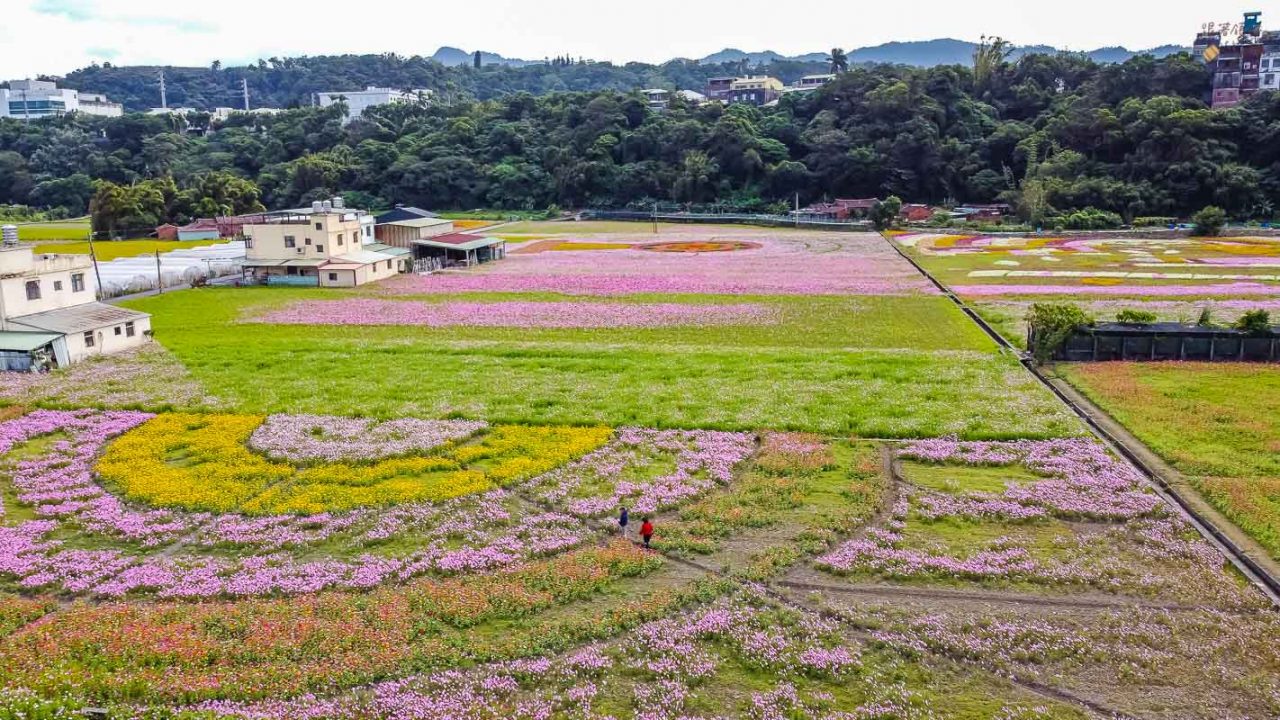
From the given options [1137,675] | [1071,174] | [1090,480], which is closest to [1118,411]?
[1090,480]

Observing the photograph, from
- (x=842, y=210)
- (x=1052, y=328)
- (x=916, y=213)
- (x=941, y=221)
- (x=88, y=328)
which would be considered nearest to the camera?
(x=1052, y=328)

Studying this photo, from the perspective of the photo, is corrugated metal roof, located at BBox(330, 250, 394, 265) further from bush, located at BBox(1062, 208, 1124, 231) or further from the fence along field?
bush, located at BBox(1062, 208, 1124, 231)

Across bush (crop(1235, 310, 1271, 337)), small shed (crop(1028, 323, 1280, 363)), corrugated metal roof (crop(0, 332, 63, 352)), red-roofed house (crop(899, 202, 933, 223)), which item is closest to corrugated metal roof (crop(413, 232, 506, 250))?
corrugated metal roof (crop(0, 332, 63, 352))

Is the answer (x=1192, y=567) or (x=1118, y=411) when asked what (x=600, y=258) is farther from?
(x=1192, y=567)

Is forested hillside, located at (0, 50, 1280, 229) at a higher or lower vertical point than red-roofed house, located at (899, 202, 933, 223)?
higher

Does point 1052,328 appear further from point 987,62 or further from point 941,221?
point 987,62

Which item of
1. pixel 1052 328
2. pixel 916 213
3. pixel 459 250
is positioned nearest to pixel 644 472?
pixel 1052 328
